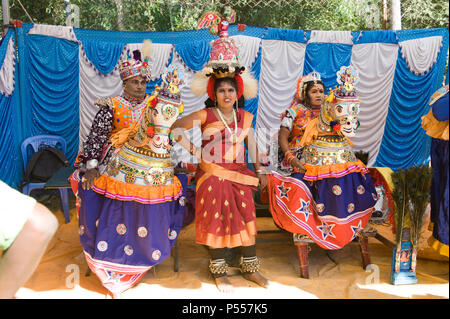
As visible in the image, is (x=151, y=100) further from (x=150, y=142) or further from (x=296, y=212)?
(x=296, y=212)

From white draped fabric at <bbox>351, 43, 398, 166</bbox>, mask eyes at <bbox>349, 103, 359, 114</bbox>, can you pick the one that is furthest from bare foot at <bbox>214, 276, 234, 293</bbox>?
white draped fabric at <bbox>351, 43, 398, 166</bbox>

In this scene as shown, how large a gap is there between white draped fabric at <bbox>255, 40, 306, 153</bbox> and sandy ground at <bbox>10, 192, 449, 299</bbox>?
347cm

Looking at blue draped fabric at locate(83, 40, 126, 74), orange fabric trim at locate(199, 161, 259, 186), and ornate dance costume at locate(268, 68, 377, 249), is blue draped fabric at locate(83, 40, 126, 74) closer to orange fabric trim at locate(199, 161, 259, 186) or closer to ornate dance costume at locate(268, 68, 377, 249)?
orange fabric trim at locate(199, 161, 259, 186)

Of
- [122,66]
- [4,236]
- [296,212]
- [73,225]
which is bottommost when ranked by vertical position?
[73,225]

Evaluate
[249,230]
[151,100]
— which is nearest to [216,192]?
[249,230]

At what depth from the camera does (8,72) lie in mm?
5602

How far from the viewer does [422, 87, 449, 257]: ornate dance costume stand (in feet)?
7.69

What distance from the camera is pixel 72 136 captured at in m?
6.88

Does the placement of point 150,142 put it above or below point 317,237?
above

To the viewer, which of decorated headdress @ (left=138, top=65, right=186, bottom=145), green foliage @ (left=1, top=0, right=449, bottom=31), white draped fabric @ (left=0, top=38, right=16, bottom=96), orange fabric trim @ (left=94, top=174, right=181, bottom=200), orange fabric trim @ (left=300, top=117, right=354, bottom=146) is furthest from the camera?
green foliage @ (left=1, top=0, right=449, bottom=31)

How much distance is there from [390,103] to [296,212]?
17.0 ft

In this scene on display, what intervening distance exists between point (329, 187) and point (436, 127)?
1192 mm

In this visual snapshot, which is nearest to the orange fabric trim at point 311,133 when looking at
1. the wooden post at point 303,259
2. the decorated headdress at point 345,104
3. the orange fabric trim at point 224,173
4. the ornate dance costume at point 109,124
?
the decorated headdress at point 345,104

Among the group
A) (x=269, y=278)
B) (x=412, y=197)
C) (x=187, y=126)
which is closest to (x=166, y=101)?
(x=187, y=126)
